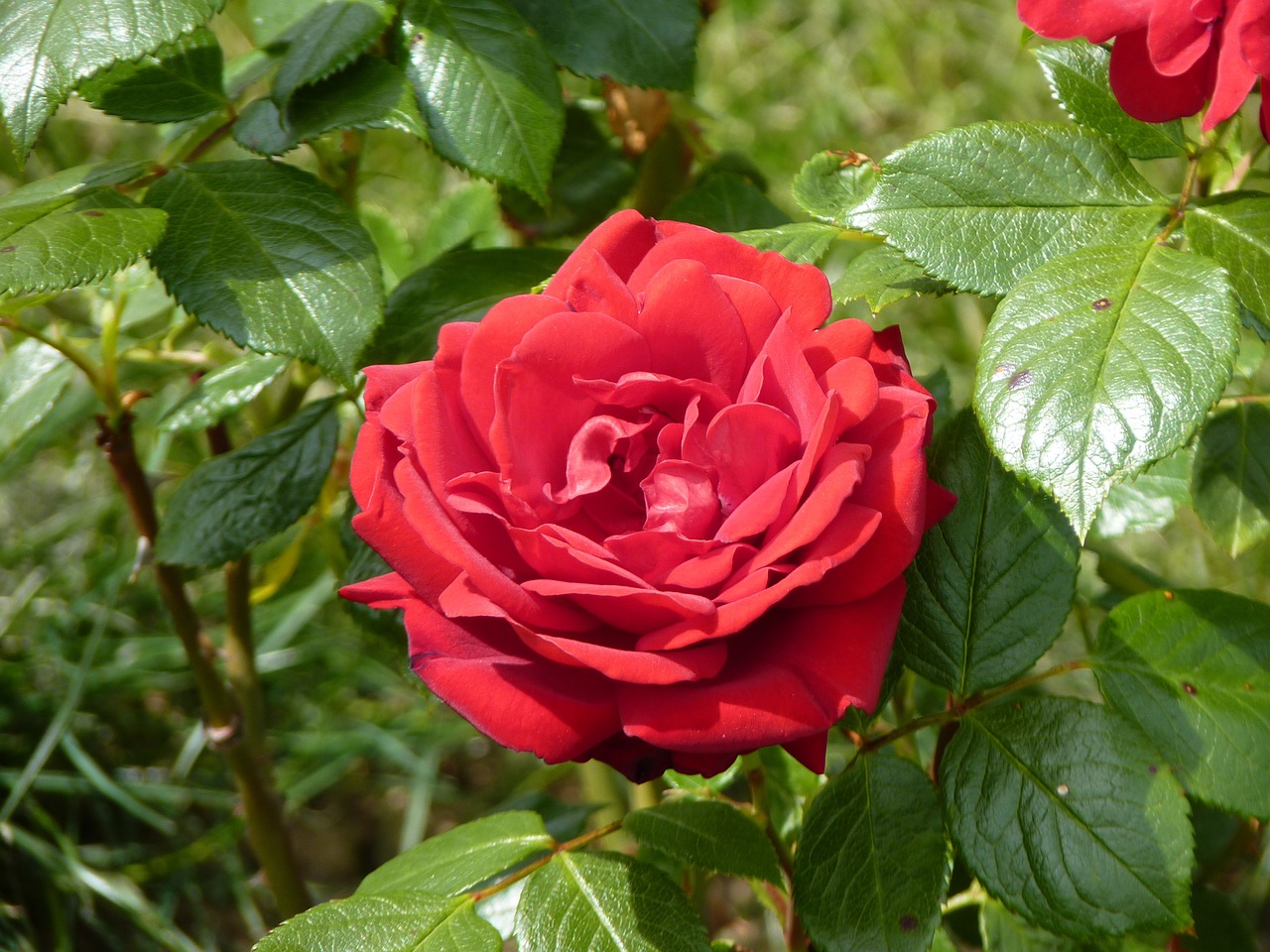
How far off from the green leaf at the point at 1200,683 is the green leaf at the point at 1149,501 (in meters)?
0.29

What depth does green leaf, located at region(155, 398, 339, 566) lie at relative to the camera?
0.83 m

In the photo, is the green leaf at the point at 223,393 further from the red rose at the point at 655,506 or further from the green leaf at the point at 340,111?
the red rose at the point at 655,506

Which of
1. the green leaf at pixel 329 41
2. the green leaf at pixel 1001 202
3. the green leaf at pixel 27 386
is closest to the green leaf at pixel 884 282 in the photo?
the green leaf at pixel 1001 202

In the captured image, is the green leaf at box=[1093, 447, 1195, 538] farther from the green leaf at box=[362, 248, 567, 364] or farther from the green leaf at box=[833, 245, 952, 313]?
the green leaf at box=[362, 248, 567, 364]

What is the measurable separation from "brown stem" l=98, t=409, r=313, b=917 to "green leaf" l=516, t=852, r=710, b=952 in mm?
408

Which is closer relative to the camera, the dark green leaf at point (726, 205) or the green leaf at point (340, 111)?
the green leaf at point (340, 111)

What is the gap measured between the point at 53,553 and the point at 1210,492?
5.66 feet

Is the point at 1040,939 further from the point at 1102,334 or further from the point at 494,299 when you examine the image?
the point at 494,299

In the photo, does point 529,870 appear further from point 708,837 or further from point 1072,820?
point 1072,820

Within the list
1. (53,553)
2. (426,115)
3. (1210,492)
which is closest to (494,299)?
(426,115)

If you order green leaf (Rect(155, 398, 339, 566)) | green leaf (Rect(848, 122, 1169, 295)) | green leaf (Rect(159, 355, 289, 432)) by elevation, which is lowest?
green leaf (Rect(155, 398, 339, 566))

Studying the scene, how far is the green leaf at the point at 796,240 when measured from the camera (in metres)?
0.69

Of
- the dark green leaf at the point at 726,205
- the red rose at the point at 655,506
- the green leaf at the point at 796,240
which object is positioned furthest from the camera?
the dark green leaf at the point at 726,205

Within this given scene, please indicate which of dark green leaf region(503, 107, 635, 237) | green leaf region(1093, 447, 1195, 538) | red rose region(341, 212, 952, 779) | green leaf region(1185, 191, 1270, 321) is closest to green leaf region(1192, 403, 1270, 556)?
green leaf region(1093, 447, 1195, 538)
